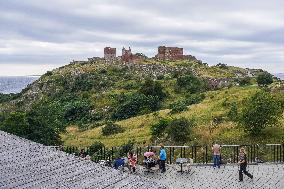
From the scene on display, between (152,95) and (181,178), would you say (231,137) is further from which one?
(152,95)

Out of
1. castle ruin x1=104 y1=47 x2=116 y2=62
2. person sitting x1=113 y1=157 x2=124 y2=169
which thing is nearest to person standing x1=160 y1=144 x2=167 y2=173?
person sitting x1=113 y1=157 x2=124 y2=169

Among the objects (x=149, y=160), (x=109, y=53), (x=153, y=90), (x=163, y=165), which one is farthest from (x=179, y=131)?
(x=109, y=53)

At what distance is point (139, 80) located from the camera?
88250mm

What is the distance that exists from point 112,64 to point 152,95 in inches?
1664

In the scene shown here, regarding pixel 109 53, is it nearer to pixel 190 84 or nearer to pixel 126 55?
pixel 126 55

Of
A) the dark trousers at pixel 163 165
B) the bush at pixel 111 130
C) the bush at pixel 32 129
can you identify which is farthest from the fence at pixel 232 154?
the bush at pixel 111 130

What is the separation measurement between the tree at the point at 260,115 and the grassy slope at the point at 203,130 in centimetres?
70

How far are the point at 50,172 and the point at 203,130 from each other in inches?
1043

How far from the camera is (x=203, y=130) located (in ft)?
120

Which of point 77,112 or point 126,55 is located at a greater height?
point 126,55

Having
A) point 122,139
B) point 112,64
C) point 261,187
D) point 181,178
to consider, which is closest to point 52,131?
point 122,139

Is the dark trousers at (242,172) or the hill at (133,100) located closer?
the dark trousers at (242,172)

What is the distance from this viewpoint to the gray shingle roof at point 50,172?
10039 millimetres

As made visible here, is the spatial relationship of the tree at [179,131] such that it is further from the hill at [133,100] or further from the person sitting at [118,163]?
the person sitting at [118,163]
